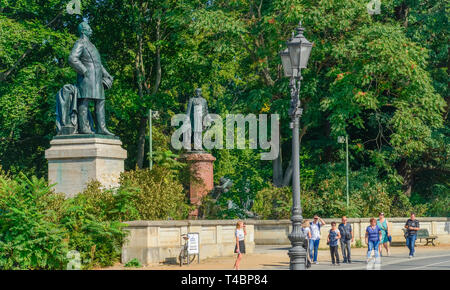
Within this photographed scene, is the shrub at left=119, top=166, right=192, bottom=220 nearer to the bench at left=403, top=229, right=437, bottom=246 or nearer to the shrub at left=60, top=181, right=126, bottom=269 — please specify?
the shrub at left=60, top=181, right=126, bottom=269

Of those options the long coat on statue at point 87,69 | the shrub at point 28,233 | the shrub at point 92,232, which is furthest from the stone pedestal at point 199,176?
the shrub at point 28,233

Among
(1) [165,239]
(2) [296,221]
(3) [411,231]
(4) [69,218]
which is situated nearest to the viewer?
(2) [296,221]

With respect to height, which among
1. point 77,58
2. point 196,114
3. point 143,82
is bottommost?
point 196,114

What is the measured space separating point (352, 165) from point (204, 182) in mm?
12932

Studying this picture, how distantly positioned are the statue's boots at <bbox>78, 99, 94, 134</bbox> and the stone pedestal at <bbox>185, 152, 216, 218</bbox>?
720 centimetres

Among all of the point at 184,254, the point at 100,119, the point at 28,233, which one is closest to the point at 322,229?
the point at 184,254

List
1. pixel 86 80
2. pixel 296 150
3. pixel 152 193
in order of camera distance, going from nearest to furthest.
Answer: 1. pixel 296 150
2. pixel 152 193
3. pixel 86 80

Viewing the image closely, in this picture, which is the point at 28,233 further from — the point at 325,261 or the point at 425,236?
the point at 425,236

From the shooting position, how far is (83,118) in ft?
89.4

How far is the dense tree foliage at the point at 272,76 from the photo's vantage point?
126 feet

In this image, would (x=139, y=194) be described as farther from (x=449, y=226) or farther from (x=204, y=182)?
(x=449, y=226)

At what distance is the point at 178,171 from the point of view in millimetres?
32938

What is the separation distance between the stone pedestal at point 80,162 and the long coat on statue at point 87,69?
1.59 metres

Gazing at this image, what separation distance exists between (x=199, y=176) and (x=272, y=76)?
40.6 feet
